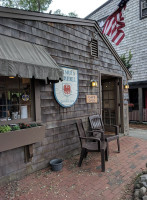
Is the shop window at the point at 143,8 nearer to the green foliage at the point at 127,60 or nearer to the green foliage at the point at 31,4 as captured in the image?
the green foliage at the point at 127,60

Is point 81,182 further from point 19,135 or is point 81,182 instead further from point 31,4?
point 31,4

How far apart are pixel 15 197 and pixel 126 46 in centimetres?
970

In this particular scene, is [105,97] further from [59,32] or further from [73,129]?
[59,32]

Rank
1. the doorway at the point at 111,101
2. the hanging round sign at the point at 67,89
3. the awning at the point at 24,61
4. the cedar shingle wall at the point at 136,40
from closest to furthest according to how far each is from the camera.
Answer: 1. the awning at the point at 24,61
2. the hanging round sign at the point at 67,89
3. the doorway at the point at 111,101
4. the cedar shingle wall at the point at 136,40

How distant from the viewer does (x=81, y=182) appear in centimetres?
270

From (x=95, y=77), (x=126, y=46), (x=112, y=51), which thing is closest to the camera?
(x=95, y=77)

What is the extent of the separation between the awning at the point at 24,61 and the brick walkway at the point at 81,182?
1.90 meters

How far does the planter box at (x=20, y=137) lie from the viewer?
97.1 inches

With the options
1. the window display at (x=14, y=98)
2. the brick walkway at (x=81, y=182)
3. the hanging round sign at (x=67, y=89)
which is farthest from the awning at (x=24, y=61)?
the brick walkway at (x=81, y=182)

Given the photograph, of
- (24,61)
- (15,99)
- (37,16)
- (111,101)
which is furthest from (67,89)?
(111,101)

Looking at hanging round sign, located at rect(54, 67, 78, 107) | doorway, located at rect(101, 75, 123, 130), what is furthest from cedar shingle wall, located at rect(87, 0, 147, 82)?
hanging round sign, located at rect(54, 67, 78, 107)

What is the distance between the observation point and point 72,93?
401 cm

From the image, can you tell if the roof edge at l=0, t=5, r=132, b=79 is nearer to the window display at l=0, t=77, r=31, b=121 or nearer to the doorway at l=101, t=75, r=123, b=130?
the window display at l=0, t=77, r=31, b=121

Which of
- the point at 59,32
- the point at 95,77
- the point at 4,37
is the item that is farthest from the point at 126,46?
the point at 4,37
